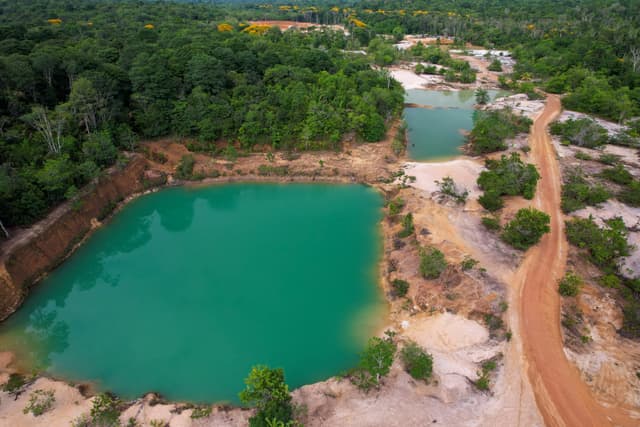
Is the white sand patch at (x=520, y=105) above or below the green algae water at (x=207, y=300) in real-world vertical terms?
above

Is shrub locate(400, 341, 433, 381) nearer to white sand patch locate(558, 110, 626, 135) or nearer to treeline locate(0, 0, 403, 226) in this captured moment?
treeline locate(0, 0, 403, 226)

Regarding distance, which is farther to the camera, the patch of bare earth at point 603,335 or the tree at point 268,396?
the patch of bare earth at point 603,335

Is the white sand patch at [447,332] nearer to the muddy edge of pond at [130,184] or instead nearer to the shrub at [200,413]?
the muddy edge of pond at [130,184]

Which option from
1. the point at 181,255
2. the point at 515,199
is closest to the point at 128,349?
the point at 181,255

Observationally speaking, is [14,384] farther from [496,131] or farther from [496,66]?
[496,66]

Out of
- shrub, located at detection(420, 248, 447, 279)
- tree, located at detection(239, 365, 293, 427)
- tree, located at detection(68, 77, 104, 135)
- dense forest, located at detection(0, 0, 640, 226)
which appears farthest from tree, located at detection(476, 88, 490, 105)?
tree, located at detection(239, 365, 293, 427)

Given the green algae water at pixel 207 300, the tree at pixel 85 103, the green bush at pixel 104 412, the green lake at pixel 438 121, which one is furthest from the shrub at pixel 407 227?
the tree at pixel 85 103

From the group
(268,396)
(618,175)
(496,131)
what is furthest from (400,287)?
(496,131)

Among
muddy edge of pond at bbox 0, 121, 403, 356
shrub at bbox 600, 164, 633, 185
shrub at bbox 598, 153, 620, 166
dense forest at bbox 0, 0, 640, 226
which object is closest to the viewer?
muddy edge of pond at bbox 0, 121, 403, 356
